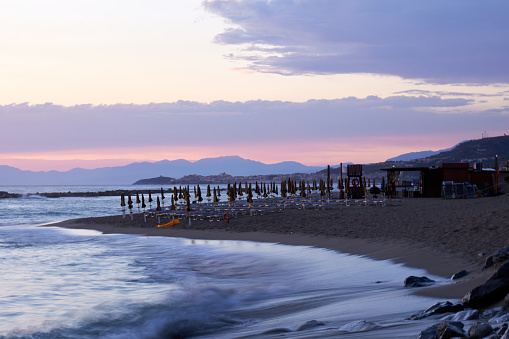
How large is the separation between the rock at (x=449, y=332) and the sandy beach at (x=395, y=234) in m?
3.05

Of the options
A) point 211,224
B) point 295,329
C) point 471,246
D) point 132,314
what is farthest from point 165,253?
point 295,329

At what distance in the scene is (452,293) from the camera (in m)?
8.51

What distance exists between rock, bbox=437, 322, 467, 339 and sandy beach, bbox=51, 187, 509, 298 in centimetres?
305

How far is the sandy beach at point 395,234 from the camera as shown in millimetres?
11797

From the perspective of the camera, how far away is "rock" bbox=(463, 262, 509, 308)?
699 centimetres

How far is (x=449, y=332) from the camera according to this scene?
17.6ft

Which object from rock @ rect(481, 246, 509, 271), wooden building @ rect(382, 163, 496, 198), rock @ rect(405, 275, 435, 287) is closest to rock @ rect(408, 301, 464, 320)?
rock @ rect(481, 246, 509, 271)

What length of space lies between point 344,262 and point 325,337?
7.71 metres

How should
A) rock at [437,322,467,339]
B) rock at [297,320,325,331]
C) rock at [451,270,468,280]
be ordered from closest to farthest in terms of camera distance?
rock at [437,322,467,339]
rock at [297,320,325,331]
rock at [451,270,468,280]

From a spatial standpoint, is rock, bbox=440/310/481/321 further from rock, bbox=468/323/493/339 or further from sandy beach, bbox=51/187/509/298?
sandy beach, bbox=51/187/509/298

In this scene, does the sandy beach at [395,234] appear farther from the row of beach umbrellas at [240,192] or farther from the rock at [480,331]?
the row of beach umbrellas at [240,192]

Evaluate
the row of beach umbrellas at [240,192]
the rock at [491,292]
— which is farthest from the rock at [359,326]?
the row of beach umbrellas at [240,192]

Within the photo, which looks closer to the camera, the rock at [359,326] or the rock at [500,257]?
the rock at [359,326]

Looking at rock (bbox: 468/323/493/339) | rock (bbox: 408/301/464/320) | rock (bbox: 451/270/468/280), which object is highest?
rock (bbox: 468/323/493/339)
